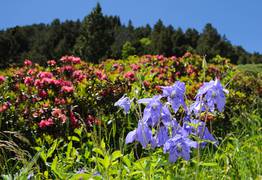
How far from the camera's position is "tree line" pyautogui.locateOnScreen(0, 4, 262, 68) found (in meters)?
42.8

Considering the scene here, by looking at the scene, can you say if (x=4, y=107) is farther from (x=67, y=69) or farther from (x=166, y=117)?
(x=166, y=117)

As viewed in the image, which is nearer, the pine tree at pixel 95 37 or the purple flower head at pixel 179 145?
the purple flower head at pixel 179 145

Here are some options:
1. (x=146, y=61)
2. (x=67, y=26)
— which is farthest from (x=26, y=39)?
(x=146, y=61)

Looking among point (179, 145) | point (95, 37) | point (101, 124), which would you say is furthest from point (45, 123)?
point (95, 37)

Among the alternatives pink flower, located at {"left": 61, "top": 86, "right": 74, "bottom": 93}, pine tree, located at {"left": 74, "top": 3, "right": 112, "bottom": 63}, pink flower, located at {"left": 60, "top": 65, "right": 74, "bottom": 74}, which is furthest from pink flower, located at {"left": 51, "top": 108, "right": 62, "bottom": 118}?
pine tree, located at {"left": 74, "top": 3, "right": 112, "bottom": 63}

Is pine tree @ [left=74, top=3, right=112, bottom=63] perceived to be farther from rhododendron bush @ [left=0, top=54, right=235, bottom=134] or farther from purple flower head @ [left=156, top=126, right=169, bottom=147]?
purple flower head @ [left=156, top=126, right=169, bottom=147]

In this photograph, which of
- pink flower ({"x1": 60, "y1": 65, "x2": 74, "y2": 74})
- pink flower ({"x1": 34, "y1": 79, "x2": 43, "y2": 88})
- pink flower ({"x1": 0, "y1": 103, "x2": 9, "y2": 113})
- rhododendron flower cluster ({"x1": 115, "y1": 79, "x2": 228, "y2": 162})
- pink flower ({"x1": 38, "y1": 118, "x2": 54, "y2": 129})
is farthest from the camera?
pink flower ({"x1": 60, "y1": 65, "x2": 74, "y2": 74})

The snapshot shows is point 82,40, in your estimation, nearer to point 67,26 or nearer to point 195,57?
point 67,26

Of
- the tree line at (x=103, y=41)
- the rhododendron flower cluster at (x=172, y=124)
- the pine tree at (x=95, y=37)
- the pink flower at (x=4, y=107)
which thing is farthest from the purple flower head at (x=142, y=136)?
the pine tree at (x=95, y=37)

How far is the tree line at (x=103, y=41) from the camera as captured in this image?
140 feet

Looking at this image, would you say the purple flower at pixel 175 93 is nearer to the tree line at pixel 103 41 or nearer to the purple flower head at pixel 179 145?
the purple flower head at pixel 179 145

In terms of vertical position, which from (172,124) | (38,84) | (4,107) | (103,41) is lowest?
(172,124)

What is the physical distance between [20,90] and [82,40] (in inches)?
1545

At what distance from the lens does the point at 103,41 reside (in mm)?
42594
